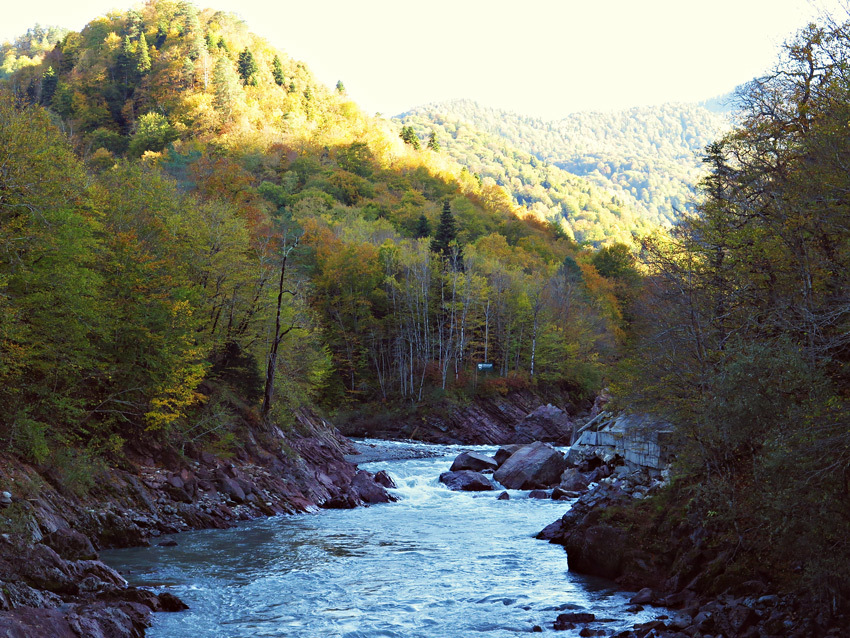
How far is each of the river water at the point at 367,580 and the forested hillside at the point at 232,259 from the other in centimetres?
516

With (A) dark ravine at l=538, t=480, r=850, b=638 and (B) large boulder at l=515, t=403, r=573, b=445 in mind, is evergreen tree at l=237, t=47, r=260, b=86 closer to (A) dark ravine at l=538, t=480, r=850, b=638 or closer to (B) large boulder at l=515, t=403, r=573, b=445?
(B) large boulder at l=515, t=403, r=573, b=445

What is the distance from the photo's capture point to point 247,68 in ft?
390

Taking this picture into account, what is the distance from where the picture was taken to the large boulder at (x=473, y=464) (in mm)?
36125

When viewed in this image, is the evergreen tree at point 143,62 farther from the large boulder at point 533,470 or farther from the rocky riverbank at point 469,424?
the large boulder at point 533,470

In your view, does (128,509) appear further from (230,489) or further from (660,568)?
(660,568)

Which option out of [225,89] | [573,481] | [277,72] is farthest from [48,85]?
[573,481]

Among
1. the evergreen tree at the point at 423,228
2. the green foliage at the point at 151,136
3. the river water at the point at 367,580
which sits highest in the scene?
the green foliage at the point at 151,136

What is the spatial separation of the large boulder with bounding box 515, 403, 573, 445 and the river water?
102 feet

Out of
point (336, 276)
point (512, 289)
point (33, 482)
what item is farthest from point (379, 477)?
point (512, 289)

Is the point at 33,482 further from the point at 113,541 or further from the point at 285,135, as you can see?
the point at 285,135

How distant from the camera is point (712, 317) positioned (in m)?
15.3

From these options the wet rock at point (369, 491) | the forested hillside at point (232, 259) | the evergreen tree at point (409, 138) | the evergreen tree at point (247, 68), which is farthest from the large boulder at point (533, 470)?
the evergreen tree at point (409, 138)

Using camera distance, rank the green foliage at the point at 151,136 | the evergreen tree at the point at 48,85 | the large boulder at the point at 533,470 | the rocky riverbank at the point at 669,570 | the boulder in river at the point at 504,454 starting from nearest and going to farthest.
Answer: the rocky riverbank at the point at 669,570 → the large boulder at the point at 533,470 → the boulder in river at the point at 504,454 → the green foliage at the point at 151,136 → the evergreen tree at the point at 48,85

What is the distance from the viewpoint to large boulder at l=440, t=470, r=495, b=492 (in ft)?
105
